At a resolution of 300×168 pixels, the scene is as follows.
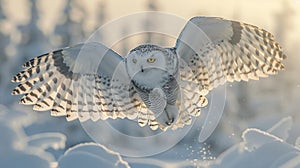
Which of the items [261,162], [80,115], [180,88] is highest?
[180,88]

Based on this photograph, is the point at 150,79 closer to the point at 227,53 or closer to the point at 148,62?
the point at 148,62

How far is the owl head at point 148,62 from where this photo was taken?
689 centimetres

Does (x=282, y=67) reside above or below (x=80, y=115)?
above

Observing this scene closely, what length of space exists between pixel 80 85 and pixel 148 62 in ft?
4.43

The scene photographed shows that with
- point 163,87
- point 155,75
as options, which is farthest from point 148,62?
point 163,87

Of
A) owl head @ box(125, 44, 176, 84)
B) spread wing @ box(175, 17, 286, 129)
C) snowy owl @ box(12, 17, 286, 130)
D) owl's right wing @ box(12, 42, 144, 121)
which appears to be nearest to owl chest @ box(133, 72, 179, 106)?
snowy owl @ box(12, 17, 286, 130)

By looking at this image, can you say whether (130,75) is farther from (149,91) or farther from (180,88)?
(180,88)

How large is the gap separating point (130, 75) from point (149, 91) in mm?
346

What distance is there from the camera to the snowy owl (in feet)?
23.9

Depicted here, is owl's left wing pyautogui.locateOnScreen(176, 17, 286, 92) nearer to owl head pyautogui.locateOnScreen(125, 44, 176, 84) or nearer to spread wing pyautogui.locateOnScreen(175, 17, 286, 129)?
spread wing pyautogui.locateOnScreen(175, 17, 286, 129)

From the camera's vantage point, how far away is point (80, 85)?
25.9ft

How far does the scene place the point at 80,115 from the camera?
8.03 metres

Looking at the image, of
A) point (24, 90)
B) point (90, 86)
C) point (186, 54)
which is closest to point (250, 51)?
point (186, 54)

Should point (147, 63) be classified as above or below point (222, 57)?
above
